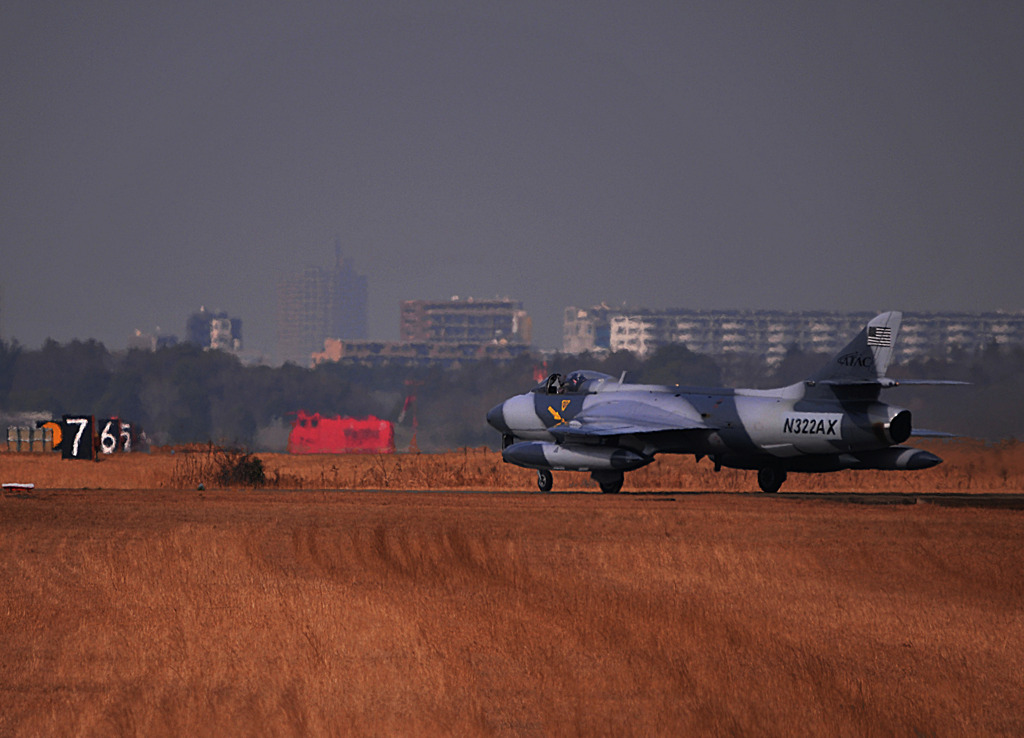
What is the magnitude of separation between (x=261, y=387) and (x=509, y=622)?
13938cm

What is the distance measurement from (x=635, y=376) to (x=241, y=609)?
5109 inches

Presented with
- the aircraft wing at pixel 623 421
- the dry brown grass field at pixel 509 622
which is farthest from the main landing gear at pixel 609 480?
the dry brown grass field at pixel 509 622

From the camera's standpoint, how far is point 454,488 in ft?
136

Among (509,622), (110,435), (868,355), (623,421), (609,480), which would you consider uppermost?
(868,355)

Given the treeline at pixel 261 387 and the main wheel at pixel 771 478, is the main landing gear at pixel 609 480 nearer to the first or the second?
the main wheel at pixel 771 478

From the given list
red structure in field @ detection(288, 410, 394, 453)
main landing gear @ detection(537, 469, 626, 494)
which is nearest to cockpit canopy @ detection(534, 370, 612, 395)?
main landing gear @ detection(537, 469, 626, 494)

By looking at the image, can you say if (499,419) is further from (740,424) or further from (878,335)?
(878,335)

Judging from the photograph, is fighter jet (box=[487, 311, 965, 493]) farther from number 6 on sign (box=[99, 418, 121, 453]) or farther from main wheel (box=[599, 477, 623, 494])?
number 6 on sign (box=[99, 418, 121, 453])

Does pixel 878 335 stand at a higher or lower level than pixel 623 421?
higher

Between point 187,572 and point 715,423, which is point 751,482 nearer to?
point 715,423

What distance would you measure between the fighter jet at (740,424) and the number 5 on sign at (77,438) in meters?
20.9

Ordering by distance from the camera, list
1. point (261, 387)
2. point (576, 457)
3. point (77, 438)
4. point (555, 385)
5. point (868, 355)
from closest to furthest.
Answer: point (868, 355), point (576, 457), point (555, 385), point (77, 438), point (261, 387)

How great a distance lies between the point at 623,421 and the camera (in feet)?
127

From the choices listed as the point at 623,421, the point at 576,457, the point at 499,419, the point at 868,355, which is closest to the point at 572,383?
the point at 499,419
